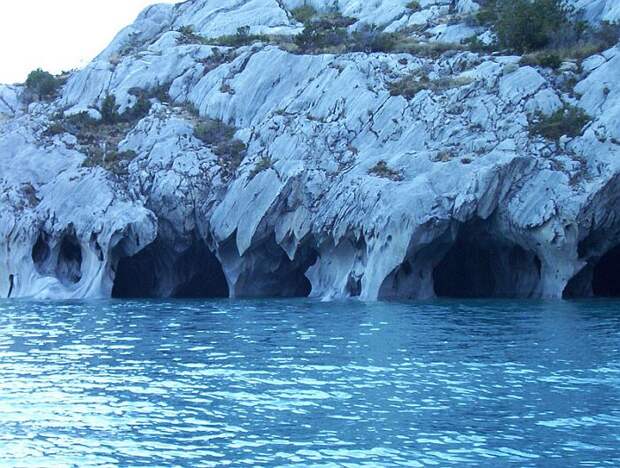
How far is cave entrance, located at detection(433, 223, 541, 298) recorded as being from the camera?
5512cm

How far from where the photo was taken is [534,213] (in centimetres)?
5103

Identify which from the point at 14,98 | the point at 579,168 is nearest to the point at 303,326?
the point at 579,168

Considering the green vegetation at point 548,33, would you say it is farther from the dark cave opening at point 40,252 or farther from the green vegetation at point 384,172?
the dark cave opening at point 40,252

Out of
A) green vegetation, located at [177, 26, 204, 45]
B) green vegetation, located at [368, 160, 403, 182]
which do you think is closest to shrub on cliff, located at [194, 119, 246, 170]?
green vegetation, located at [368, 160, 403, 182]

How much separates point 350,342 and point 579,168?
80.3 feet

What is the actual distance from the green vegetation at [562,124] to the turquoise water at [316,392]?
16.6 meters

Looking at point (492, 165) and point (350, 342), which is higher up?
point (492, 165)

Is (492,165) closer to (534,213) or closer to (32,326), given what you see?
(534,213)

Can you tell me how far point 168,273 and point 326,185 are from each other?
45.0ft

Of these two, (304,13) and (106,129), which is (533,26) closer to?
(304,13)

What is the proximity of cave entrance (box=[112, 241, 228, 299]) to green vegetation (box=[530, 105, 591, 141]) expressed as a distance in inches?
935

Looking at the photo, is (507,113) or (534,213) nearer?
(534,213)

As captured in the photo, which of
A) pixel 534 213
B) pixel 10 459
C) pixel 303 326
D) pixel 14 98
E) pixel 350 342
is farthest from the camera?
pixel 14 98

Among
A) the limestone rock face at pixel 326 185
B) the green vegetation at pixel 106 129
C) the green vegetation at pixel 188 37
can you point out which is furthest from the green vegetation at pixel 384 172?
the green vegetation at pixel 188 37
